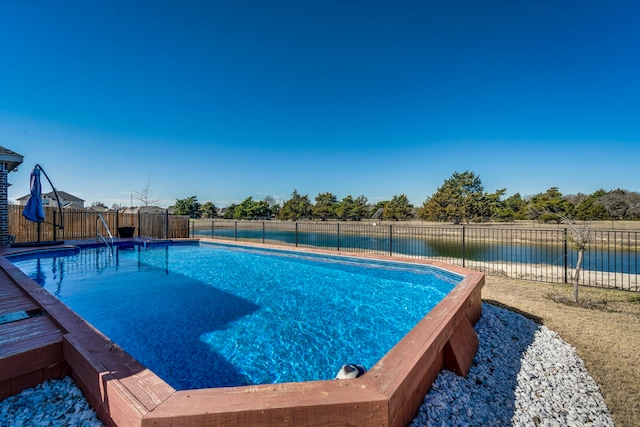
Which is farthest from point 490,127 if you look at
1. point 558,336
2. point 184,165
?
point 184,165

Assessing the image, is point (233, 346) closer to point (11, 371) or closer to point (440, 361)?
point (11, 371)

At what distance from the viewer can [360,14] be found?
8484mm

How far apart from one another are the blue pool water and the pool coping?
31.7 inches

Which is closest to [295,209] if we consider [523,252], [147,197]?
[147,197]

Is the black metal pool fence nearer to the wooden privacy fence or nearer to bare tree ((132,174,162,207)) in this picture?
the wooden privacy fence

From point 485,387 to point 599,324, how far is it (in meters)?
2.82

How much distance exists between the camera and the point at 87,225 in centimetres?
1078

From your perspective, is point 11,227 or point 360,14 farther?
point 11,227

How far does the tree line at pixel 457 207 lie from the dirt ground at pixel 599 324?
87.9 feet

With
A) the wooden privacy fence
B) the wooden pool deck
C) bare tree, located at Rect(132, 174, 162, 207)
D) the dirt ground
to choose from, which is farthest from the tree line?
the wooden pool deck

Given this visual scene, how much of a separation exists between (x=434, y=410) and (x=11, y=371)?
2897 mm

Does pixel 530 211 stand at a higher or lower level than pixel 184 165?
lower

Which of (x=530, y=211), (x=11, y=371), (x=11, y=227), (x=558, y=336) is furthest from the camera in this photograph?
(x=530, y=211)

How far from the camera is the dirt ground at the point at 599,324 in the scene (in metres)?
2.24
